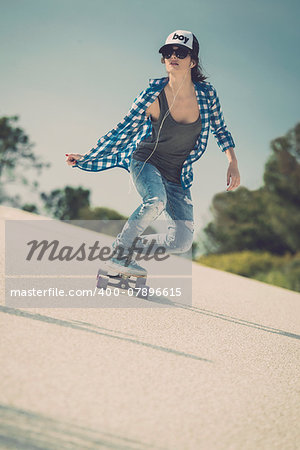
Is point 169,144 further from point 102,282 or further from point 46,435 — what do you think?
point 46,435

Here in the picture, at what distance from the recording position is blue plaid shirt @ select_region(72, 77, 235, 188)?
3.98 meters

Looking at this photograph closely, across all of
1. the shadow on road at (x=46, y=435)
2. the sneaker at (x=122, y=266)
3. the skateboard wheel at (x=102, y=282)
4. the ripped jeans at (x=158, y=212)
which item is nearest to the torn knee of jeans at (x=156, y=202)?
the ripped jeans at (x=158, y=212)

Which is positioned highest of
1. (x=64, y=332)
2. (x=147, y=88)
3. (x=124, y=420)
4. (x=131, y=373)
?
(x=147, y=88)

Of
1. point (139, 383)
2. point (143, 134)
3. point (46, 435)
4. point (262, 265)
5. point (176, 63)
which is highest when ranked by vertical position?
point (262, 265)

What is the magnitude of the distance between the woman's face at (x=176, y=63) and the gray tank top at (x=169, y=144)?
21cm

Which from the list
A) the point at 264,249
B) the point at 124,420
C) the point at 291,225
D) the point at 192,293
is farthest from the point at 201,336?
the point at 264,249

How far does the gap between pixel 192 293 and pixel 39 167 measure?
79.8ft

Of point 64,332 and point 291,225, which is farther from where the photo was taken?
point 291,225

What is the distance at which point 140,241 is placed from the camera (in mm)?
4102

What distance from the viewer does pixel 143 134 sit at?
13.5 ft

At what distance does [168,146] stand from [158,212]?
59 centimetres

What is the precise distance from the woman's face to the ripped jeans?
81 cm

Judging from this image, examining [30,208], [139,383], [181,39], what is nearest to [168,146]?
[181,39]

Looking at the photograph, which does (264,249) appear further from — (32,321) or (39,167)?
(32,321)
